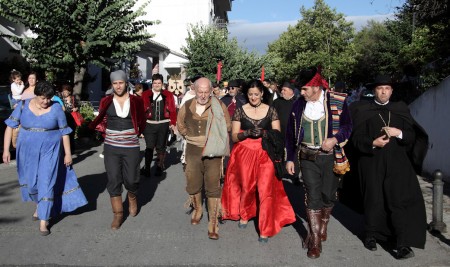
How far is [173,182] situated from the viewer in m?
9.59

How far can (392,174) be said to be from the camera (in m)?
5.37

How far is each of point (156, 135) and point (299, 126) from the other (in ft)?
16.9

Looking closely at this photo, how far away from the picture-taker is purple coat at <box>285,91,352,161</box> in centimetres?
527

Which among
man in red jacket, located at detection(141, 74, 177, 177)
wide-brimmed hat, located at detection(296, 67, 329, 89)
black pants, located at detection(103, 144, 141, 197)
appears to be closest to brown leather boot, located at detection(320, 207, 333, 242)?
wide-brimmed hat, located at detection(296, 67, 329, 89)

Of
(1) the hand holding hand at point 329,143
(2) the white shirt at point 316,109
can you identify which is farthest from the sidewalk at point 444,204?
(2) the white shirt at point 316,109

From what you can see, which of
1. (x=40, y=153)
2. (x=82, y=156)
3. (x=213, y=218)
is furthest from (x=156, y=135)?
(x=213, y=218)

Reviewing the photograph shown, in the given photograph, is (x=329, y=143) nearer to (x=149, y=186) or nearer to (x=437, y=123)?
(x=149, y=186)

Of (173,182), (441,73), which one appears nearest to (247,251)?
(173,182)

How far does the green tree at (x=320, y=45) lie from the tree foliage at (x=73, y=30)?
50686mm

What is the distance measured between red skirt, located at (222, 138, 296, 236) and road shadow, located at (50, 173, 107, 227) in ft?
7.01

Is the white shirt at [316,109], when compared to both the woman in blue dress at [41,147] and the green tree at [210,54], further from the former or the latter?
the green tree at [210,54]

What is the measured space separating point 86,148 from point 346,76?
59.5 meters

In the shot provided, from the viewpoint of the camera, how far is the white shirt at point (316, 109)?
17.5 feet

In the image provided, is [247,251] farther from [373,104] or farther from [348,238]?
[373,104]
